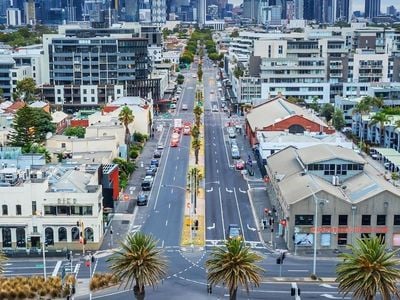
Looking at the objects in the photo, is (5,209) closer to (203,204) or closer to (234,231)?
(234,231)

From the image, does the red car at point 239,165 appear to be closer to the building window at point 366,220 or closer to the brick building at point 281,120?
the brick building at point 281,120

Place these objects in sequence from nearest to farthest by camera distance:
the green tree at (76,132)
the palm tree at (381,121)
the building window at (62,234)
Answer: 1. the building window at (62,234)
2. the green tree at (76,132)
3. the palm tree at (381,121)

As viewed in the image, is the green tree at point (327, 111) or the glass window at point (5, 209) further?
the green tree at point (327, 111)

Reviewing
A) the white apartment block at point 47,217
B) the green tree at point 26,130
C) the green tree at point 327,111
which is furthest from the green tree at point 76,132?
the green tree at point 327,111

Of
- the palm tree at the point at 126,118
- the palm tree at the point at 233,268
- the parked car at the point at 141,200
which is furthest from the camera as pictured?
the palm tree at the point at 126,118

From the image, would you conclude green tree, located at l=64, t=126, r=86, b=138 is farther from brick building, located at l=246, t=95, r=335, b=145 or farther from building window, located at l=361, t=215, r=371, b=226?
building window, located at l=361, t=215, r=371, b=226

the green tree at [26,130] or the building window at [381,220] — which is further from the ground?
the green tree at [26,130]

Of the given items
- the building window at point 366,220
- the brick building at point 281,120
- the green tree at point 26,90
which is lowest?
the building window at point 366,220
